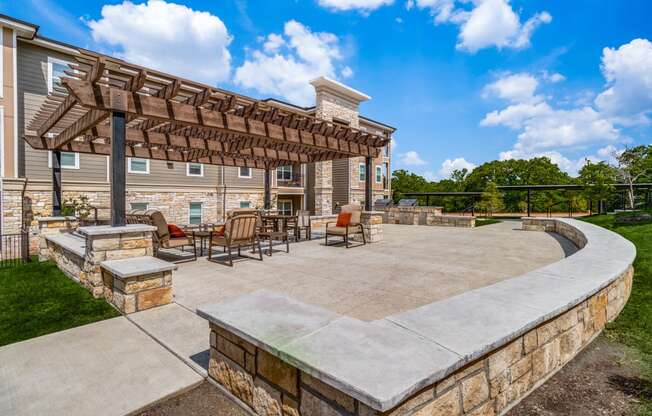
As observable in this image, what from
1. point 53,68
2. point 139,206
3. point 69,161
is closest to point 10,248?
point 69,161

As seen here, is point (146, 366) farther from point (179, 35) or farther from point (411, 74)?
point (411, 74)

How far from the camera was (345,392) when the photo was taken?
1290mm

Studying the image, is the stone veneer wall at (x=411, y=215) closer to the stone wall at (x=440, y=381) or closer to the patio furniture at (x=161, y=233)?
the patio furniture at (x=161, y=233)

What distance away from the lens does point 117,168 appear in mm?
4289

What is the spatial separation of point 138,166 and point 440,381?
14.7 m

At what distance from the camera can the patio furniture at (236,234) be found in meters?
6.04

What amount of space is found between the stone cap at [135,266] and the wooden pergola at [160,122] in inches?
23.7

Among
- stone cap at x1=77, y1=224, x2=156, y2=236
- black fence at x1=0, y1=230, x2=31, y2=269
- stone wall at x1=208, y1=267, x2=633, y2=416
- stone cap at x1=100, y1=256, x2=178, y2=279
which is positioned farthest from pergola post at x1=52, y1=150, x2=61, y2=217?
stone wall at x1=208, y1=267, x2=633, y2=416

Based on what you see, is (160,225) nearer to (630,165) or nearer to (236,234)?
(236,234)

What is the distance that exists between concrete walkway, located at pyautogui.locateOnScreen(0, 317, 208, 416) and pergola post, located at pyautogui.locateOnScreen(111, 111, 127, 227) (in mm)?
1766

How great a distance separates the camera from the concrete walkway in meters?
1.97

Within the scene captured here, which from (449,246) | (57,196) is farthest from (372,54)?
(57,196)

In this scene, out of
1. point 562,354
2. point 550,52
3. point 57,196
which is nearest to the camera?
point 562,354

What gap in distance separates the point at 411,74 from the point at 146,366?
13685 mm
